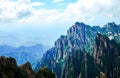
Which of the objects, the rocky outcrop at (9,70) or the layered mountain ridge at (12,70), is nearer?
the rocky outcrop at (9,70)

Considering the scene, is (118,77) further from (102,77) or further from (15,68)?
(15,68)

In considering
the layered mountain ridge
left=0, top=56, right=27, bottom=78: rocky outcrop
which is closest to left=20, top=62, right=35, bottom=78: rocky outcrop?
the layered mountain ridge

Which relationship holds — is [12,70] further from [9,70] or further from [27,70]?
[27,70]

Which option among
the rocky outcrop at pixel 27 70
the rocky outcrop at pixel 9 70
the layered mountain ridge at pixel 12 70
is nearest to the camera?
the rocky outcrop at pixel 9 70

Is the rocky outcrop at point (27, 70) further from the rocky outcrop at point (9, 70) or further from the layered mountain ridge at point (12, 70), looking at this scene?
the rocky outcrop at point (9, 70)

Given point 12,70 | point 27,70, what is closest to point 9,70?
point 12,70

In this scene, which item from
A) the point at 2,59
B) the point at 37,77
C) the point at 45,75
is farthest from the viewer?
the point at 45,75

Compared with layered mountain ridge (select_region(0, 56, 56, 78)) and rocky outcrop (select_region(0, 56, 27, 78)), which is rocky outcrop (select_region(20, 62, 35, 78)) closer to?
layered mountain ridge (select_region(0, 56, 56, 78))

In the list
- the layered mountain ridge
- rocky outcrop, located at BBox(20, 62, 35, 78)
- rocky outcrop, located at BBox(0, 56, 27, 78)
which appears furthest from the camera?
rocky outcrop, located at BBox(20, 62, 35, 78)

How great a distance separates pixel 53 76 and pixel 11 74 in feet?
80.0

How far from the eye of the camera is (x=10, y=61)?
79.6 meters

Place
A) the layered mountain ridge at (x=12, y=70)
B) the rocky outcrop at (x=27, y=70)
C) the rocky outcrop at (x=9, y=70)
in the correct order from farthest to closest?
the rocky outcrop at (x=27, y=70) < the layered mountain ridge at (x=12, y=70) < the rocky outcrop at (x=9, y=70)

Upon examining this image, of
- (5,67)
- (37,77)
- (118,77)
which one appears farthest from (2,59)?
(118,77)

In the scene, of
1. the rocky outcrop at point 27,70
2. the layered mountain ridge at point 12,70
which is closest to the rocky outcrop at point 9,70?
the layered mountain ridge at point 12,70
